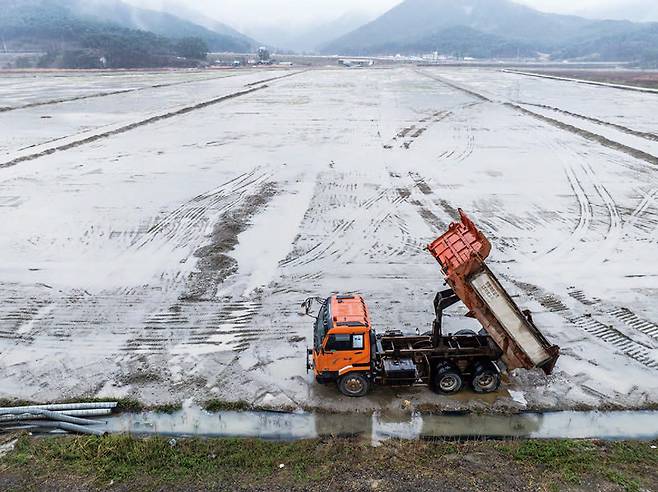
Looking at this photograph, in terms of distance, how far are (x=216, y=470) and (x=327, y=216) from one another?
12.7m

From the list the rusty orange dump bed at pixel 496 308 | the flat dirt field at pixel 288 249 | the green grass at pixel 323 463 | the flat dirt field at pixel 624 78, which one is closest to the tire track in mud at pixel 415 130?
A: the flat dirt field at pixel 288 249

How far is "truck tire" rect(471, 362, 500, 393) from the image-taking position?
1024cm

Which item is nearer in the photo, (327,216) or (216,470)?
(216,470)

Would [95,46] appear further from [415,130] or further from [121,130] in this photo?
[415,130]

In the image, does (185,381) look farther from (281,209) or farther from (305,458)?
(281,209)

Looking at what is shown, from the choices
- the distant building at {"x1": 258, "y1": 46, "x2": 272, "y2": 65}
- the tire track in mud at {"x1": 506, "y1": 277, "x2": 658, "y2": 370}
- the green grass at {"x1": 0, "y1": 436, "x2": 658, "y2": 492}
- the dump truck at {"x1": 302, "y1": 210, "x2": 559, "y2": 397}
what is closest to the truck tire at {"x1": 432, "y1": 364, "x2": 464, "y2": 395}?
the dump truck at {"x1": 302, "y1": 210, "x2": 559, "y2": 397}

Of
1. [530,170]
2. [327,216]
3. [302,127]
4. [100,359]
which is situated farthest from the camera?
[302,127]

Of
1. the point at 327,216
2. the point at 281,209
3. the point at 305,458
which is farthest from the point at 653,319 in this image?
the point at 281,209

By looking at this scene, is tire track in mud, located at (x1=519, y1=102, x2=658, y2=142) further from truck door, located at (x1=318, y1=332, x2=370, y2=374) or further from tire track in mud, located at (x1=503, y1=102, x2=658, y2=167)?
truck door, located at (x1=318, y1=332, x2=370, y2=374)

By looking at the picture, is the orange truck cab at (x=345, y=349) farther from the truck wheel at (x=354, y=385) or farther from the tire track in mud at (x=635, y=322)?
the tire track in mud at (x=635, y=322)

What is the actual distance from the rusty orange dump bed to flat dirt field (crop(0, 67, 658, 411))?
129 centimetres

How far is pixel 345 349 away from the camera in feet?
32.3

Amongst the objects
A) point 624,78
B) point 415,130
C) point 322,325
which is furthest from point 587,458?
point 624,78

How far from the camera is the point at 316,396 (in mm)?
10484
